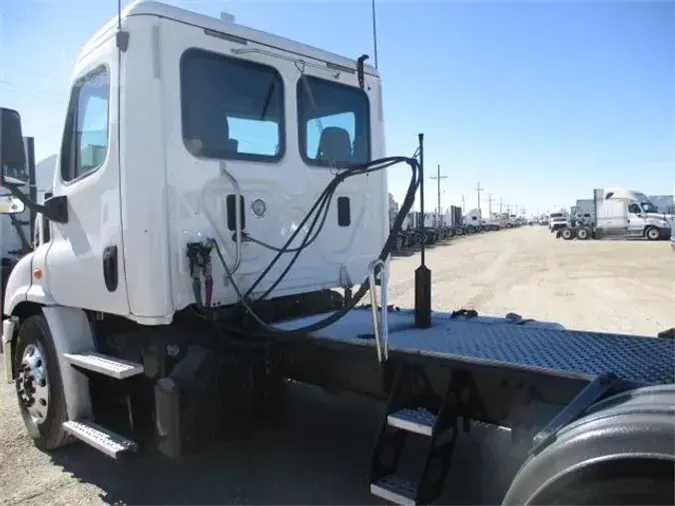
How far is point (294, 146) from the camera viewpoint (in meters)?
4.06

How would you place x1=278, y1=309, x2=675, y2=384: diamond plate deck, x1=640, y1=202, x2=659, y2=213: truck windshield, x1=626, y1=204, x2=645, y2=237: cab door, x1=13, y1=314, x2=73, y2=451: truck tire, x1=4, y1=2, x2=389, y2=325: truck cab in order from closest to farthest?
x1=278, y1=309, x2=675, y2=384: diamond plate deck < x1=4, y1=2, x2=389, y2=325: truck cab < x1=13, y1=314, x2=73, y2=451: truck tire < x1=626, y1=204, x2=645, y2=237: cab door < x1=640, y1=202, x2=659, y2=213: truck windshield

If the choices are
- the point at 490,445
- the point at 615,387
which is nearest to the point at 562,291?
the point at 490,445

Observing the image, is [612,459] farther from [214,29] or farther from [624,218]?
[624,218]

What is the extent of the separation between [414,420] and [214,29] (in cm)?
269

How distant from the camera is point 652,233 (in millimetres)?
37781

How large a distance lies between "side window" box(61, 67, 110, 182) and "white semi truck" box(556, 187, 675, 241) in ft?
131

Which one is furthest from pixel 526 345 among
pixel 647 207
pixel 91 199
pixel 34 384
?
pixel 647 207

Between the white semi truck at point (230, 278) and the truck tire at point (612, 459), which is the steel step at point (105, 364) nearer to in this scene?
the white semi truck at point (230, 278)

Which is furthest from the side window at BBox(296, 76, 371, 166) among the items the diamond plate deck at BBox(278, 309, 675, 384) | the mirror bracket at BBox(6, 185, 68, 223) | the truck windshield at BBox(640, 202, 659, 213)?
the truck windshield at BBox(640, 202, 659, 213)

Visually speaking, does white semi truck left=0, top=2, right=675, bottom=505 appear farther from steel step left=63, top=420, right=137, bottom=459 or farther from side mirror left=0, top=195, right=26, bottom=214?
side mirror left=0, top=195, right=26, bottom=214

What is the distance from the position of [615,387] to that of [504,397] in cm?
56

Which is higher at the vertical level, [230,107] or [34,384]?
[230,107]

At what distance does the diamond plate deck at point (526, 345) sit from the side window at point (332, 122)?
4.11 ft

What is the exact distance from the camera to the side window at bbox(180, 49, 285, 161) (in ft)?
11.7
